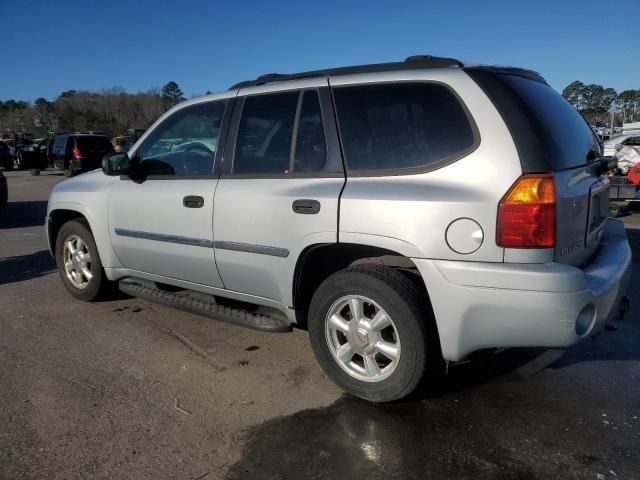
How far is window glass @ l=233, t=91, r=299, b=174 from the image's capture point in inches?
134

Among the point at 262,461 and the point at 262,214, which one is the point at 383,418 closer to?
the point at 262,461

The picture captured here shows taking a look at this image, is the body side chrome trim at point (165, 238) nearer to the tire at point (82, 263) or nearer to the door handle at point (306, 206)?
the tire at point (82, 263)

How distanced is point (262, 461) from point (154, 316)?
2425mm


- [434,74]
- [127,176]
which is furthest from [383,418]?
[127,176]

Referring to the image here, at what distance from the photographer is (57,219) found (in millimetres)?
5137

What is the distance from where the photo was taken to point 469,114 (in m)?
2.66

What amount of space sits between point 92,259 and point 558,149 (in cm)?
390

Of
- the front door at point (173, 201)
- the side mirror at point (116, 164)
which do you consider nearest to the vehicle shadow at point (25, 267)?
the front door at point (173, 201)

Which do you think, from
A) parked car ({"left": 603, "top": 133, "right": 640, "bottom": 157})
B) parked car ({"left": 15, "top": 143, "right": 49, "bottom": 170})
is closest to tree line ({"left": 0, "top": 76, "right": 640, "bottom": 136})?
parked car ({"left": 15, "top": 143, "right": 49, "bottom": 170})

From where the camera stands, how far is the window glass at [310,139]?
3188 millimetres

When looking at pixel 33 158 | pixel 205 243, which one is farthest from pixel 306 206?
pixel 33 158

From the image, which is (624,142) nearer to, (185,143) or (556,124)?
(556,124)

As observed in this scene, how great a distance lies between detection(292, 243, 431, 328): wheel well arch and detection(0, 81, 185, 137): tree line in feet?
271

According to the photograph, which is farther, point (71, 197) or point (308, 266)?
point (71, 197)
